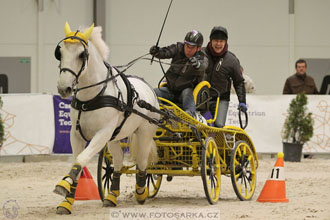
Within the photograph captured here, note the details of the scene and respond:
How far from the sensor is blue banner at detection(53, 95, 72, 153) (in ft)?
41.5

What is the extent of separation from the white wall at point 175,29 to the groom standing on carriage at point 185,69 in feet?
31.4

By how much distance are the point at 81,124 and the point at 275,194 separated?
247 centimetres

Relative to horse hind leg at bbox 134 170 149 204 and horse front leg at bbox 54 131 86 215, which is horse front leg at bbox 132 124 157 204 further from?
horse front leg at bbox 54 131 86 215

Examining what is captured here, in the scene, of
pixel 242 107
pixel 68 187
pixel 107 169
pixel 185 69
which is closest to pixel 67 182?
pixel 68 187

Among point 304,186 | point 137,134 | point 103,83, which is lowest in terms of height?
point 304,186

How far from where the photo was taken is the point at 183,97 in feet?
24.8

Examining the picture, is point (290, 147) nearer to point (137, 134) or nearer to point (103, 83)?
point (137, 134)

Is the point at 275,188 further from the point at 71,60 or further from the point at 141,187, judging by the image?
the point at 71,60

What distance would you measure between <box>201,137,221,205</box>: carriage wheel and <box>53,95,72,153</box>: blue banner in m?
5.49


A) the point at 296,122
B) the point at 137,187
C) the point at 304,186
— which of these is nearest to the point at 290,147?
the point at 296,122

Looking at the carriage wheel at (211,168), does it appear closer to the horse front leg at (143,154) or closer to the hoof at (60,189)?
the horse front leg at (143,154)

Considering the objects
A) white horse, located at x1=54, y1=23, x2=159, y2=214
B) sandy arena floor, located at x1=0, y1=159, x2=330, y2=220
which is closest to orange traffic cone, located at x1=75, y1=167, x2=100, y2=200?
sandy arena floor, located at x1=0, y1=159, x2=330, y2=220

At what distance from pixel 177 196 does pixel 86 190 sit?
1193 mm

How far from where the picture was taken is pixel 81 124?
6379 millimetres
